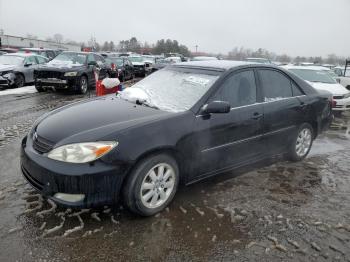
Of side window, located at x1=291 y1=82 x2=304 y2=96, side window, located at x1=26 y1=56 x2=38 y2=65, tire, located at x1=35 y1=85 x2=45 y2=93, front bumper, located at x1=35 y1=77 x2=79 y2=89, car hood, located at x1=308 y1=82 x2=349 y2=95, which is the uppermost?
side window, located at x1=26 y1=56 x2=38 y2=65

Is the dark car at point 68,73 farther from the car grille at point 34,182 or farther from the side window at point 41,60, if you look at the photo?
the car grille at point 34,182

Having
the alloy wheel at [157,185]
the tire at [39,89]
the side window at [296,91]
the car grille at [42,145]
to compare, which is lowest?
the alloy wheel at [157,185]

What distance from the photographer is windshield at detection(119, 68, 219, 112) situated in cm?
395

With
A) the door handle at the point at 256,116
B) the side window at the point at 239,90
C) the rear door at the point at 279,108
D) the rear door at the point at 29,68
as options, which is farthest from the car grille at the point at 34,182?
the rear door at the point at 29,68

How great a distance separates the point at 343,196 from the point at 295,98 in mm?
1640

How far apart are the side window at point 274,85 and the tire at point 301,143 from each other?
26.6 inches

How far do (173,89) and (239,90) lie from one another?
87 centimetres

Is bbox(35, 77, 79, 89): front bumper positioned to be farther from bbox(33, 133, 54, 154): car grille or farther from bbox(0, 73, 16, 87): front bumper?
bbox(33, 133, 54, 154): car grille

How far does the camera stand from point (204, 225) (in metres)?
3.43

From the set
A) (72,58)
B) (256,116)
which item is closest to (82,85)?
(72,58)

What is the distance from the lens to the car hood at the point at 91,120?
324cm

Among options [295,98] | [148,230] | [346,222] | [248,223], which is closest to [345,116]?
[295,98]

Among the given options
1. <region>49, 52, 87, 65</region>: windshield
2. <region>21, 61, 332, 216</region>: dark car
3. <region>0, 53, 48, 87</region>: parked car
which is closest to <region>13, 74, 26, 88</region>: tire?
<region>0, 53, 48, 87</region>: parked car

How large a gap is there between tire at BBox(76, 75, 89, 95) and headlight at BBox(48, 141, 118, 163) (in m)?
9.67
